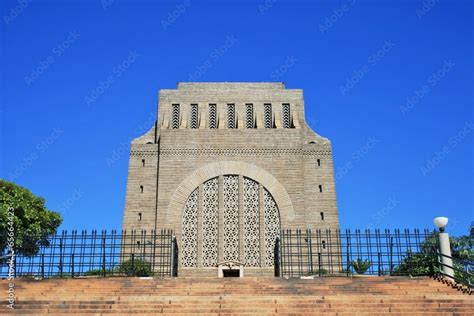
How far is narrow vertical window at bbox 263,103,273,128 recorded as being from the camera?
36250 mm

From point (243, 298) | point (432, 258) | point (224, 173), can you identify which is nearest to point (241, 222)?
point (224, 173)

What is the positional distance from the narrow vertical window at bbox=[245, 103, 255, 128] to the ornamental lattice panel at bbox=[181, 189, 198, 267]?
5.81 m

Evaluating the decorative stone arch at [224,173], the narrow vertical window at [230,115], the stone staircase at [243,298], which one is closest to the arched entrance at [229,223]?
the decorative stone arch at [224,173]

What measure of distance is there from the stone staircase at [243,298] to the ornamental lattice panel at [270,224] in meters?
16.0

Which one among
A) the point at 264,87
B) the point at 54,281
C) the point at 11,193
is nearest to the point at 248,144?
the point at 264,87

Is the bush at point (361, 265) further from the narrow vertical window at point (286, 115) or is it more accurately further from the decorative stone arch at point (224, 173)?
the narrow vertical window at point (286, 115)

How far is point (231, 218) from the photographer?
1287 inches

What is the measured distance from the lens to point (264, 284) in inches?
601

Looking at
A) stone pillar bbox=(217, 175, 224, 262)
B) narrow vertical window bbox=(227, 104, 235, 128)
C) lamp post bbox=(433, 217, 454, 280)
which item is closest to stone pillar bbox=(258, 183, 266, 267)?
stone pillar bbox=(217, 175, 224, 262)

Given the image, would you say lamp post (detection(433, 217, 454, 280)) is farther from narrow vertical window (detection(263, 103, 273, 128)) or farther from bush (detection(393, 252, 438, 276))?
narrow vertical window (detection(263, 103, 273, 128))

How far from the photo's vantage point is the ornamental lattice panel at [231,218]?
31.9 meters

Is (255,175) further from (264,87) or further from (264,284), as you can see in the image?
(264,284)

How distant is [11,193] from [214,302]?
72.2 feet

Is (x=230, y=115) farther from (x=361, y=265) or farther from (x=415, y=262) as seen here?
(x=415, y=262)
